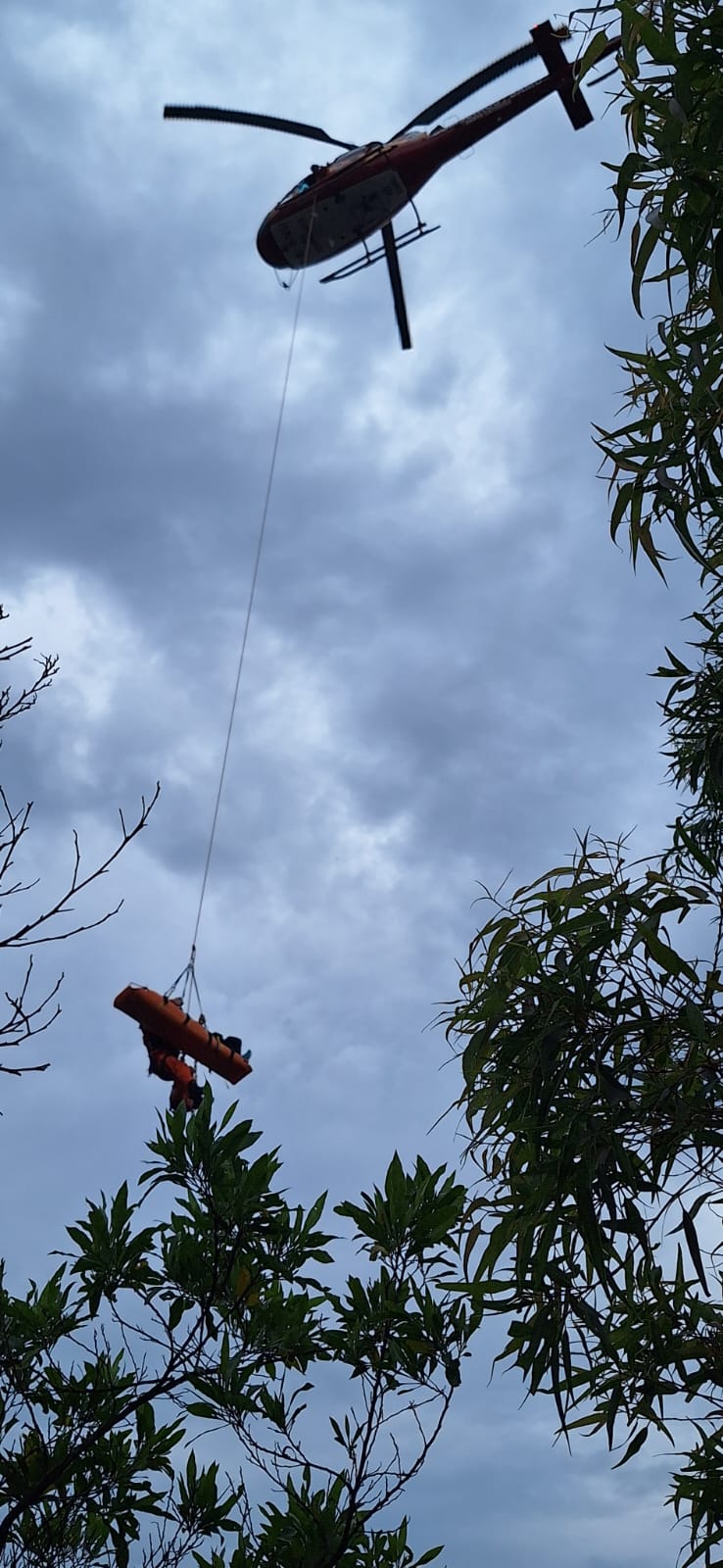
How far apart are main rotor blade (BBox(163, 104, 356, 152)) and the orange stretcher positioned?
381 inches

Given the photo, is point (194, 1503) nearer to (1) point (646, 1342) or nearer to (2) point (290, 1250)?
(2) point (290, 1250)

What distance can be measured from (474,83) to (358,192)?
1.84m

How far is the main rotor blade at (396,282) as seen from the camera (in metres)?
14.0

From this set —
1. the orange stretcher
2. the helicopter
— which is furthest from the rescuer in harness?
the helicopter

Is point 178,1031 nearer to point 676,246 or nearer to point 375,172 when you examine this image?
point 676,246

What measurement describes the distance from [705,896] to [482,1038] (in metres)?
0.74

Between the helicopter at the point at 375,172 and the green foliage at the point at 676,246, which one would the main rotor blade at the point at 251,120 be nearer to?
the helicopter at the point at 375,172

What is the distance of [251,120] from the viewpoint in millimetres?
13961

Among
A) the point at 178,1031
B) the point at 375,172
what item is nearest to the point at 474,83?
the point at 375,172

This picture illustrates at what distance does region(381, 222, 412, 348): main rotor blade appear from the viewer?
551 inches

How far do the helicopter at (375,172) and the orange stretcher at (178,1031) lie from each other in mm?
7779

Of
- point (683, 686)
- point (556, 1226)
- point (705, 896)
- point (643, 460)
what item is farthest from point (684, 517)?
point (556, 1226)

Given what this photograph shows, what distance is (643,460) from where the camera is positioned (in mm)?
3975

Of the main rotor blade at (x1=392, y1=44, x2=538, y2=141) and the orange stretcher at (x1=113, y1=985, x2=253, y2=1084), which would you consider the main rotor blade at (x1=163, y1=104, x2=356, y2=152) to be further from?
the orange stretcher at (x1=113, y1=985, x2=253, y2=1084)
